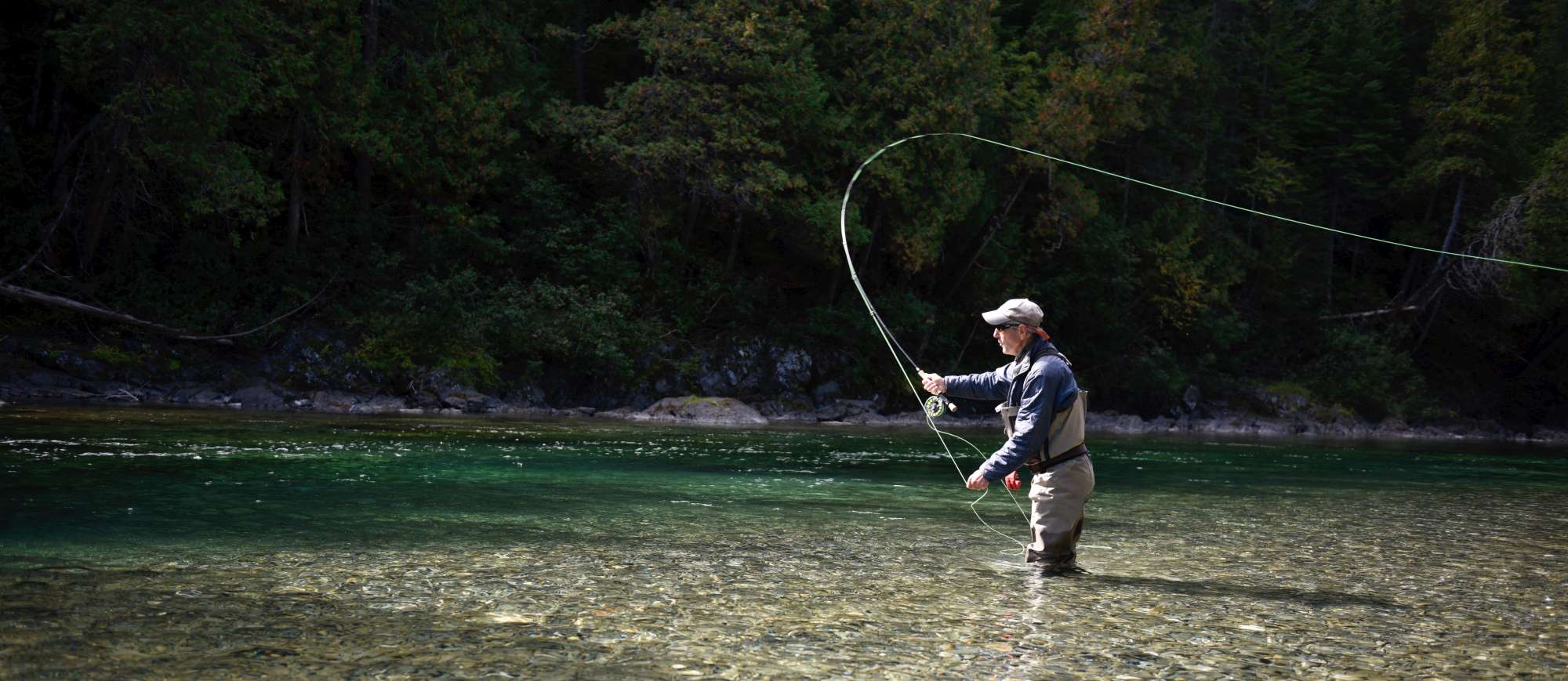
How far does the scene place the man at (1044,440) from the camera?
21.4 ft

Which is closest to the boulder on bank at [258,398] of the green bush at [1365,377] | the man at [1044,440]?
the man at [1044,440]

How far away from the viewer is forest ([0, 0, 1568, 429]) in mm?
23750

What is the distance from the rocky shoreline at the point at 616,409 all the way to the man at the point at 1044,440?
17107mm

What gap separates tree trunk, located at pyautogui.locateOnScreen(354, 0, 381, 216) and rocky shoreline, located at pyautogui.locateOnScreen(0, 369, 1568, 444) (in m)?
5.16

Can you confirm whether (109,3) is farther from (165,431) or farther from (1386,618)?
(1386,618)

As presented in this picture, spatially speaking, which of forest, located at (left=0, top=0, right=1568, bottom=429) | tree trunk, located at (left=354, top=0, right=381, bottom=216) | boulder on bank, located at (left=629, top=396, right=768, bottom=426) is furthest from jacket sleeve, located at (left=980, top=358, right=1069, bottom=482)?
tree trunk, located at (left=354, top=0, right=381, bottom=216)

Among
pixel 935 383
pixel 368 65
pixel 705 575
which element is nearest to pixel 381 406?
pixel 368 65

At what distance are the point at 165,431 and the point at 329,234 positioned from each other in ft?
39.6

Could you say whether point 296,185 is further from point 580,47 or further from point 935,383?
point 935,383

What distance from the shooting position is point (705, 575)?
247 inches

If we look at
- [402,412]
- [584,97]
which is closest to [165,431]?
[402,412]

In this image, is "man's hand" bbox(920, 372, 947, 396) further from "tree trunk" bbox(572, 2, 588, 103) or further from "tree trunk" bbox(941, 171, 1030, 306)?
"tree trunk" bbox(941, 171, 1030, 306)

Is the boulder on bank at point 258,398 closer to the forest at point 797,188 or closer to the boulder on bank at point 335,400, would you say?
the boulder on bank at point 335,400

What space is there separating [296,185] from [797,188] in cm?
1095
